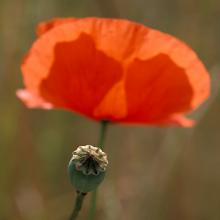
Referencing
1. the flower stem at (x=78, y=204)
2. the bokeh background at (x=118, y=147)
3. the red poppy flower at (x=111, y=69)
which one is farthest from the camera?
the bokeh background at (x=118, y=147)

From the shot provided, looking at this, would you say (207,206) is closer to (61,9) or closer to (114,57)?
(61,9)

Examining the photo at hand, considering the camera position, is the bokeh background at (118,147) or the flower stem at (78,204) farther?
the bokeh background at (118,147)

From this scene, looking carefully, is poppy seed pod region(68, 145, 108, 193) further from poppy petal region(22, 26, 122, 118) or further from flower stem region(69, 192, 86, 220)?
poppy petal region(22, 26, 122, 118)

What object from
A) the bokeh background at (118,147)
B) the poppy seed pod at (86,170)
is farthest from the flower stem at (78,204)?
the bokeh background at (118,147)

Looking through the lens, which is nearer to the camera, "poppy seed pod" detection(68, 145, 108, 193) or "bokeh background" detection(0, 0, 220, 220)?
"poppy seed pod" detection(68, 145, 108, 193)

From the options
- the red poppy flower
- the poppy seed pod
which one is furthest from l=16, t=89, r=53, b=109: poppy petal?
the poppy seed pod

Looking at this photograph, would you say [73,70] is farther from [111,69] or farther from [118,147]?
[118,147]

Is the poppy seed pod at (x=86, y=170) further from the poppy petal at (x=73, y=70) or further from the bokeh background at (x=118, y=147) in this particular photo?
the bokeh background at (x=118, y=147)
